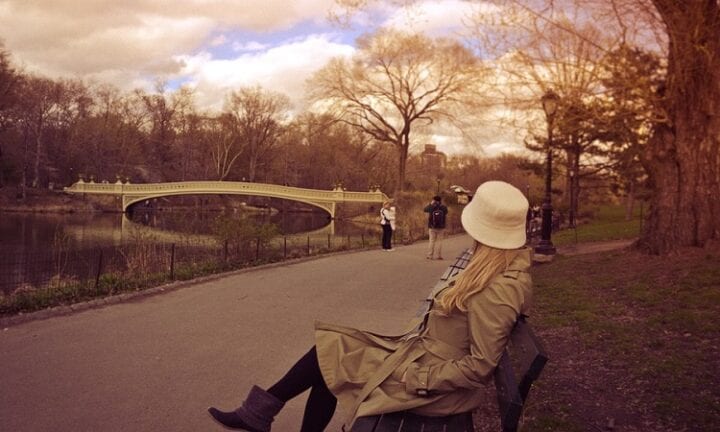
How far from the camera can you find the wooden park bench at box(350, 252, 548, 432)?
2484mm

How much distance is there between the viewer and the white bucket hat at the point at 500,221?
9.35 feet

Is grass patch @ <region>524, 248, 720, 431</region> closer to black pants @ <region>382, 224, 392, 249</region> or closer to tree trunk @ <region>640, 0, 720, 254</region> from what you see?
tree trunk @ <region>640, 0, 720, 254</region>

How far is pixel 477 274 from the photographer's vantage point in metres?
2.77

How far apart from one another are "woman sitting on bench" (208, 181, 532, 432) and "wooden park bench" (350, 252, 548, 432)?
0.05 metres

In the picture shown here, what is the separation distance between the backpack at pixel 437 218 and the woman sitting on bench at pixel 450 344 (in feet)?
41.9

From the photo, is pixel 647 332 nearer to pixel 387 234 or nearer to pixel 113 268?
pixel 113 268

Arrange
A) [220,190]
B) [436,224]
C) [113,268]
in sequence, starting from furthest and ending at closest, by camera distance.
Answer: [220,190] < [436,224] < [113,268]

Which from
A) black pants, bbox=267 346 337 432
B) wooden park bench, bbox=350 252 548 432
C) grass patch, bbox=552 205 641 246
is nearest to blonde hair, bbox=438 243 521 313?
wooden park bench, bbox=350 252 548 432

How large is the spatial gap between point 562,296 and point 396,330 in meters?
2.60

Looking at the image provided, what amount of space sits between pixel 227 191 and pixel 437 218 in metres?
39.6

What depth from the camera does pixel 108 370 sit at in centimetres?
532

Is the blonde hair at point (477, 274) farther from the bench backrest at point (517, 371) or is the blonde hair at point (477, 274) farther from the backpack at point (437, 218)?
the backpack at point (437, 218)

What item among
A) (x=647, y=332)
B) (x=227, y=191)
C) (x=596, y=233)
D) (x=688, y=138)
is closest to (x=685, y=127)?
(x=688, y=138)

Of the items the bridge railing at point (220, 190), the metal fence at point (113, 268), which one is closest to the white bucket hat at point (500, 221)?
the metal fence at point (113, 268)
